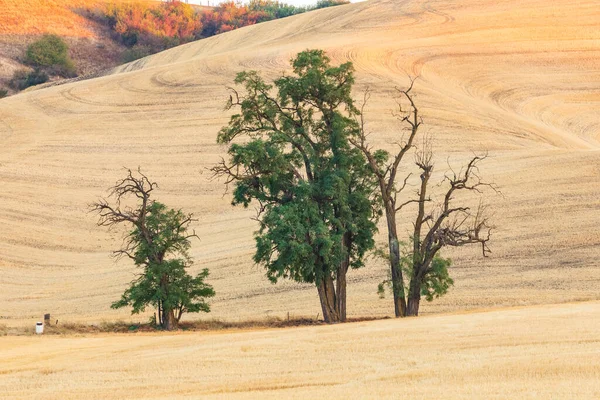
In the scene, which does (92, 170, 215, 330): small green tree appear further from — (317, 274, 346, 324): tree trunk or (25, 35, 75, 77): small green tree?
(25, 35, 75, 77): small green tree

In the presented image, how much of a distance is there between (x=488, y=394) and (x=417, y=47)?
66.2 metres

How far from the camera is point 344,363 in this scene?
18.4 meters

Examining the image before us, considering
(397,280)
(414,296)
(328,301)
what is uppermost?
(397,280)

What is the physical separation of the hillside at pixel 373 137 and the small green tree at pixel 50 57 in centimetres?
2102

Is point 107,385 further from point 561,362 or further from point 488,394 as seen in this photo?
point 561,362

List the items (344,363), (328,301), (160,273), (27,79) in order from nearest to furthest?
(344,363), (160,273), (328,301), (27,79)

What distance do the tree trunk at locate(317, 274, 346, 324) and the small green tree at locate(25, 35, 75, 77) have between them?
3849 inches

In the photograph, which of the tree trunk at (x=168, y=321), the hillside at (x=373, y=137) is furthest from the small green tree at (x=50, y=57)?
the tree trunk at (x=168, y=321)

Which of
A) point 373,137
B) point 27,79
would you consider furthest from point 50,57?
point 373,137

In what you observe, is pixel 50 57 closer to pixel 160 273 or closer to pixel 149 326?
pixel 149 326

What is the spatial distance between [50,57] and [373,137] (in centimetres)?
7551

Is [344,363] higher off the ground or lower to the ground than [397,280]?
lower

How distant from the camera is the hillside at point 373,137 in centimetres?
3622

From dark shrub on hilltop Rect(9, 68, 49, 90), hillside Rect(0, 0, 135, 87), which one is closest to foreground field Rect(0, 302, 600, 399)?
dark shrub on hilltop Rect(9, 68, 49, 90)
